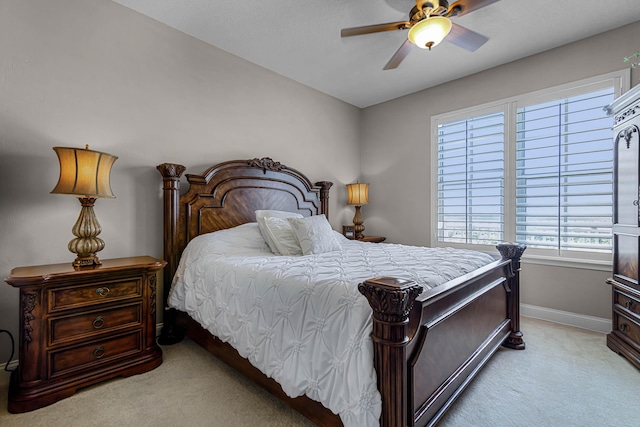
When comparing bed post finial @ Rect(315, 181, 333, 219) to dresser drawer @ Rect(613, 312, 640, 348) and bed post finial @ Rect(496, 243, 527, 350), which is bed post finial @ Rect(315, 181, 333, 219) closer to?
bed post finial @ Rect(496, 243, 527, 350)

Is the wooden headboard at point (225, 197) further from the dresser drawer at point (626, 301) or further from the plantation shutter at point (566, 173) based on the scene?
the dresser drawer at point (626, 301)

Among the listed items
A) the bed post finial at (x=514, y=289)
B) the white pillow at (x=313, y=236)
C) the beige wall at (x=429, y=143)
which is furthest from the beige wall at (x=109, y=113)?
the bed post finial at (x=514, y=289)

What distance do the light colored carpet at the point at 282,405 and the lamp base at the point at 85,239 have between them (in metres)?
0.81

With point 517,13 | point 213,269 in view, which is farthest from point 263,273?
point 517,13

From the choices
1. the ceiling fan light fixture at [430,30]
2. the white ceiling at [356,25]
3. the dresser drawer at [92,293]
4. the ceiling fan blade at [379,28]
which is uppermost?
the white ceiling at [356,25]

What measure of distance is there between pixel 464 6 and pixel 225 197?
2.51 m

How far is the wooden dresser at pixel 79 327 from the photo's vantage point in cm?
165

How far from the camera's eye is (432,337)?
55.2 inches

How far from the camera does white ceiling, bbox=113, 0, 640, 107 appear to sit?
2.42 m

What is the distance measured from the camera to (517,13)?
8.18ft

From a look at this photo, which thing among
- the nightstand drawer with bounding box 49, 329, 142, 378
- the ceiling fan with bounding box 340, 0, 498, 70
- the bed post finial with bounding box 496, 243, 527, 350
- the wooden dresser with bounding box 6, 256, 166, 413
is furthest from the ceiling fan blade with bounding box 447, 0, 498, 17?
the nightstand drawer with bounding box 49, 329, 142, 378

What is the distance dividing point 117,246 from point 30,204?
61cm

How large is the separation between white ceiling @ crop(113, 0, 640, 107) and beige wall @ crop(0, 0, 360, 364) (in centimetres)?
29

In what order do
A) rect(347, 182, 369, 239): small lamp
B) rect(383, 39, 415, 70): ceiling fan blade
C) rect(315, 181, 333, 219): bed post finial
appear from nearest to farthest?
1. rect(383, 39, 415, 70): ceiling fan blade
2. rect(315, 181, 333, 219): bed post finial
3. rect(347, 182, 369, 239): small lamp
